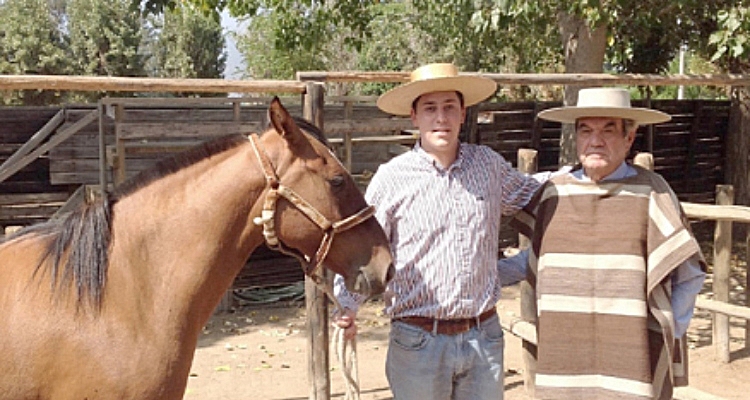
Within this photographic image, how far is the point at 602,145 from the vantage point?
250 centimetres

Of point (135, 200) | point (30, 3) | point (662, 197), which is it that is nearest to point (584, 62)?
point (662, 197)

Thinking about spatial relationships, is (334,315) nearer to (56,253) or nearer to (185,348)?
(185,348)

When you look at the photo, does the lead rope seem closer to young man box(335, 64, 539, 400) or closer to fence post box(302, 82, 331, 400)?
young man box(335, 64, 539, 400)

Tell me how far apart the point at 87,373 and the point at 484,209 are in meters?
1.37

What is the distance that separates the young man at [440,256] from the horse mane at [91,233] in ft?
1.15

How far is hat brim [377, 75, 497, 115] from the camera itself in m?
2.49

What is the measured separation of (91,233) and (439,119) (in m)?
1.19

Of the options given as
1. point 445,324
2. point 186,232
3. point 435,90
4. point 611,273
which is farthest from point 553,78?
point 186,232

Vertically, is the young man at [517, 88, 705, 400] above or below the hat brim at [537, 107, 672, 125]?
below

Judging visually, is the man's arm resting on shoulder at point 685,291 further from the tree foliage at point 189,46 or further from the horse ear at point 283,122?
the tree foliage at point 189,46

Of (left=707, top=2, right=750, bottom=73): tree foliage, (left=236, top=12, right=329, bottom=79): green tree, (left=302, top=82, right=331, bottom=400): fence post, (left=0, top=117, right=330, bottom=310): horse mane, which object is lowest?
(left=302, top=82, right=331, bottom=400): fence post

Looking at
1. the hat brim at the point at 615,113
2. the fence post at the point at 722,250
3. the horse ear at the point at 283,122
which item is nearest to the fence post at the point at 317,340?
the horse ear at the point at 283,122

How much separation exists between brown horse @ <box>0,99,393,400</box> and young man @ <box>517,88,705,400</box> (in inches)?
25.2

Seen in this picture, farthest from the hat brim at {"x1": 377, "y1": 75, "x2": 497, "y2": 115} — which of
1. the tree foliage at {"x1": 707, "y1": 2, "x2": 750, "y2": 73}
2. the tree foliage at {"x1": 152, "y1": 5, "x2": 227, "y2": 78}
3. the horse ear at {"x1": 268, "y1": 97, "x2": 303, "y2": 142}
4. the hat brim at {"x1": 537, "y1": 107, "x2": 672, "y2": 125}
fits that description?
the tree foliage at {"x1": 152, "y1": 5, "x2": 227, "y2": 78}
